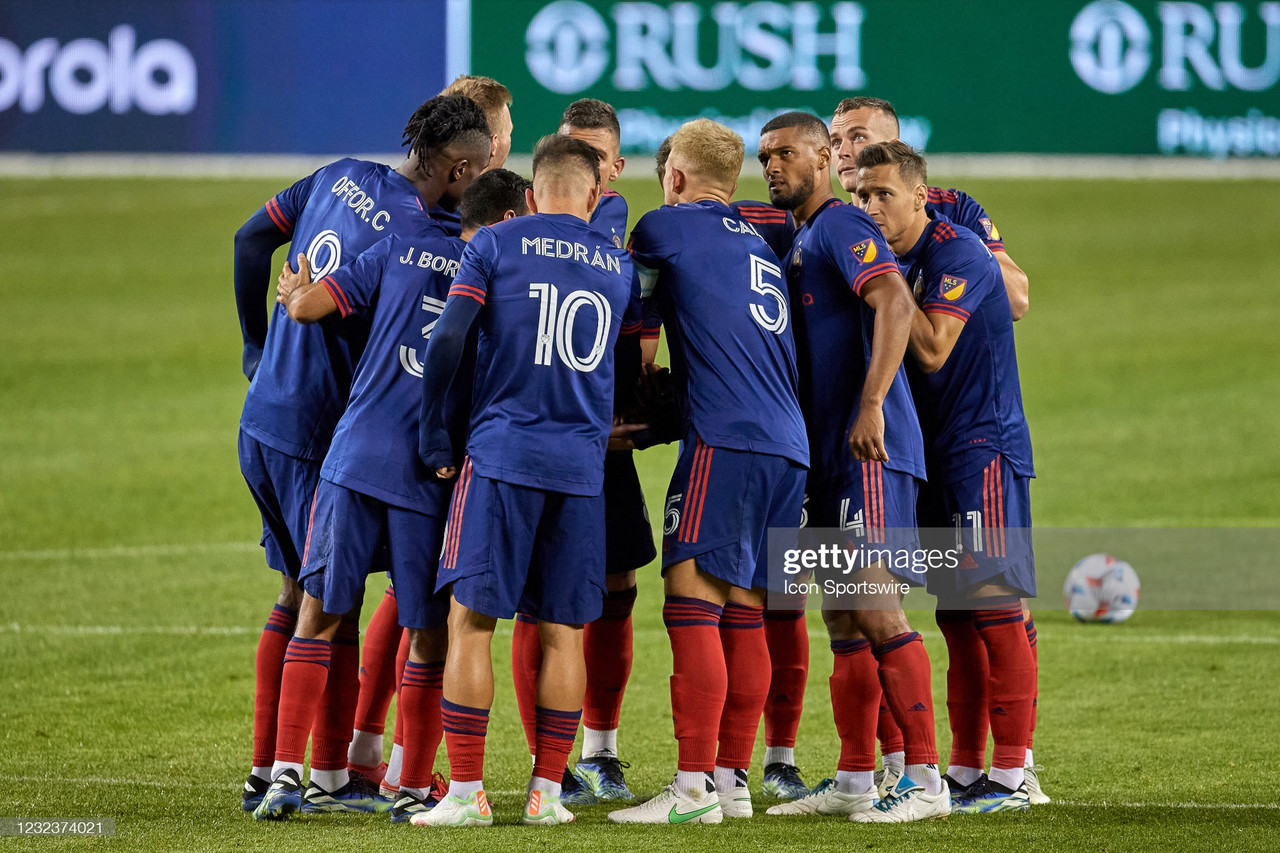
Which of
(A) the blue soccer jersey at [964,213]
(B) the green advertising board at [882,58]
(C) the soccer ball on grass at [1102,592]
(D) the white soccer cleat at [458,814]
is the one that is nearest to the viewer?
(D) the white soccer cleat at [458,814]

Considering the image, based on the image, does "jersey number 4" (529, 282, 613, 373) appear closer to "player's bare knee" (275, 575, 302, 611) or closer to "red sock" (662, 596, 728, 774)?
"red sock" (662, 596, 728, 774)

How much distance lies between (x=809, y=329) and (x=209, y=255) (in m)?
19.5

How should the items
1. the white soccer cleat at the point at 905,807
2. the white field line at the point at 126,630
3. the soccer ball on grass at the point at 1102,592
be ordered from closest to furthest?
the white soccer cleat at the point at 905,807 < the white field line at the point at 126,630 < the soccer ball on grass at the point at 1102,592

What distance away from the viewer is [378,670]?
5.50 meters

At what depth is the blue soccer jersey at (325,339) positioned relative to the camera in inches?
207

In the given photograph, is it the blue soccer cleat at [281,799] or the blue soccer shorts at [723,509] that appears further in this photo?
the blue soccer shorts at [723,509]

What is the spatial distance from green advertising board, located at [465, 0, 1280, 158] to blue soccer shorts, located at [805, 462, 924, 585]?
16154 millimetres

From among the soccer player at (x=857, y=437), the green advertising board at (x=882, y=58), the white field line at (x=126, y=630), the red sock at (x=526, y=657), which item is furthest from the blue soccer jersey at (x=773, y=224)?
the green advertising board at (x=882, y=58)

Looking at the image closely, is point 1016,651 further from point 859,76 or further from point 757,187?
point 757,187

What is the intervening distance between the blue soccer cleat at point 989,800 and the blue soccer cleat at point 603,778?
1176mm

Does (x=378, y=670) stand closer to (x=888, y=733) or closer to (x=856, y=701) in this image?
(x=856, y=701)

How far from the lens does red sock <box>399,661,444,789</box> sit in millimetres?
4996

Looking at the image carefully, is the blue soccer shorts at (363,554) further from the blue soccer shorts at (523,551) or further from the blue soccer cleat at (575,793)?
the blue soccer cleat at (575,793)

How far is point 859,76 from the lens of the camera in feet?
69.5
